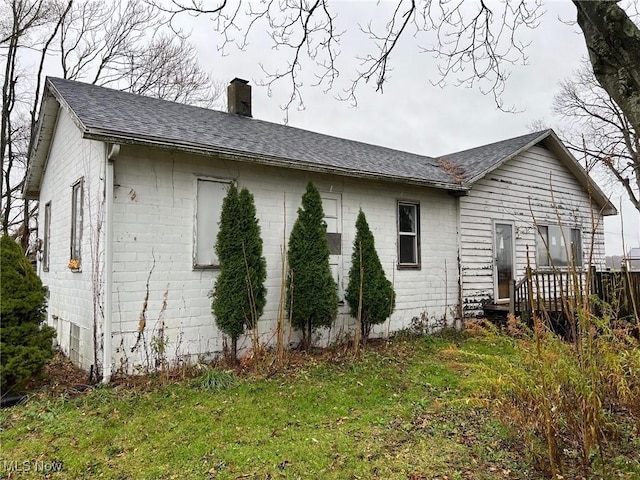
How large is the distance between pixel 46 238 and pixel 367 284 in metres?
6.93

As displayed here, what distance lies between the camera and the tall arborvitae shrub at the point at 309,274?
6339mm

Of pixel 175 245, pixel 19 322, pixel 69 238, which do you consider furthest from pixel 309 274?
pixel 69 238

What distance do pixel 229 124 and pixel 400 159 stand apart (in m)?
4.16

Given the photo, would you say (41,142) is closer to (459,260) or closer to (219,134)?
(219,134)

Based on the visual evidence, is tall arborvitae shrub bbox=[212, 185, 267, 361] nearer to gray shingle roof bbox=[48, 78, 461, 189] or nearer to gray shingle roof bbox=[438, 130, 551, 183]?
gray shingle roof bbox=[48, 78, 461, 189]

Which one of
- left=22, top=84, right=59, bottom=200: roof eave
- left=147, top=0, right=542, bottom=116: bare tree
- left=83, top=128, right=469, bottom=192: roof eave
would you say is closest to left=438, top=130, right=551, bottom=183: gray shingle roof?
left=83, top=128, right=469, bottom=192: roof eave

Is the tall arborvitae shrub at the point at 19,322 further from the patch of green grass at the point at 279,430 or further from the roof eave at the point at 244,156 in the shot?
the roof eave at the point at 244,156

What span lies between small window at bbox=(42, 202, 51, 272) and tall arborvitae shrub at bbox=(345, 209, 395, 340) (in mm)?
6341

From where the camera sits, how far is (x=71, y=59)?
16.5 m

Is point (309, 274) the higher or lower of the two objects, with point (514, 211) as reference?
lower

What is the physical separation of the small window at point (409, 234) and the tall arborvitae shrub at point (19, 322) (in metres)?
6.09

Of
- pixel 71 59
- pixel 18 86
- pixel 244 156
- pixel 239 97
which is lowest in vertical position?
pixel 244 156

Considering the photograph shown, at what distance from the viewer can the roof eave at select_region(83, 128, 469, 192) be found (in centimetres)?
498

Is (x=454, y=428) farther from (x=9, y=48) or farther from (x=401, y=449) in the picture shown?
(x=9, y=48)
